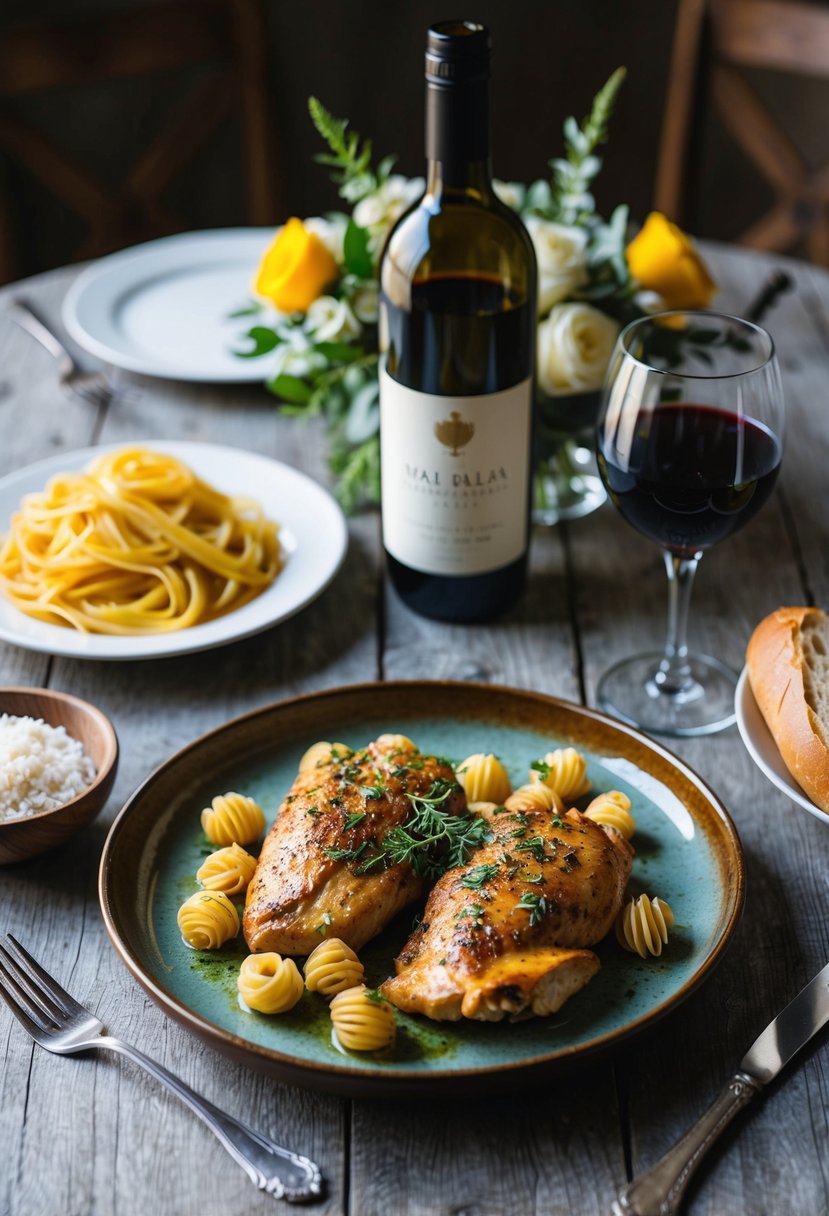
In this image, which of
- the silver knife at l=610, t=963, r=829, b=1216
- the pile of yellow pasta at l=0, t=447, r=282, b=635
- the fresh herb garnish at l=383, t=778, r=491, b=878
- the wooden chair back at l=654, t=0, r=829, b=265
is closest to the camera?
the silver knife at l=610, t=963, r=829, b=1216

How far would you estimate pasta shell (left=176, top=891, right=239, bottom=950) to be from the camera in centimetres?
113

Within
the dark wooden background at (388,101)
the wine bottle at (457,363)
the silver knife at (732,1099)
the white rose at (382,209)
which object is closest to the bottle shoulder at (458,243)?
the wine bottle at (457,363)

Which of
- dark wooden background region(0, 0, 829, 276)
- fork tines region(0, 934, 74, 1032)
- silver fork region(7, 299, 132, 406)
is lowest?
dark wooden background region(0, 0, 829, 276)

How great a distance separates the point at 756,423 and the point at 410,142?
323 cm

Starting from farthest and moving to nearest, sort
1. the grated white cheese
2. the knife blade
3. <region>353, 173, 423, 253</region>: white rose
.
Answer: <region>353, 173, 423, 253</region>: white rose
the grated white cheese
the knife blade

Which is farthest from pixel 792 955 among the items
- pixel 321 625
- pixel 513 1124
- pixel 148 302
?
pixel 148 302

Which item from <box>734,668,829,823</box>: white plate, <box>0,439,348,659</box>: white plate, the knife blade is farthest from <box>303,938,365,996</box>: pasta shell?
<box>0,439,348,659</box>: white plate

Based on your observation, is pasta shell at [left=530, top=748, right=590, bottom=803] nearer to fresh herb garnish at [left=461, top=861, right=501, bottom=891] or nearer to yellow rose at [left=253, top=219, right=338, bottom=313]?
fresh herb garnish at [left=461, top=861, right=501, bottom=891]

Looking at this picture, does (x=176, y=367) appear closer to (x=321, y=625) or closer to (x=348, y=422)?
(x=348, y=422)

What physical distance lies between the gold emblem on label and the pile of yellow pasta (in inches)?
14.0

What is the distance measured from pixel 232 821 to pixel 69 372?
4.21ft

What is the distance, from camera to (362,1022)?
101cm

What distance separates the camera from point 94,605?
166cm

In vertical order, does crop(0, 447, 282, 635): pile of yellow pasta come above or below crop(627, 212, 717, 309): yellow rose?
below
